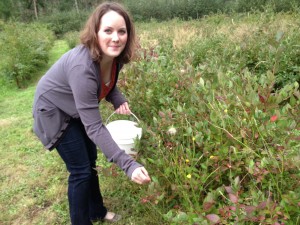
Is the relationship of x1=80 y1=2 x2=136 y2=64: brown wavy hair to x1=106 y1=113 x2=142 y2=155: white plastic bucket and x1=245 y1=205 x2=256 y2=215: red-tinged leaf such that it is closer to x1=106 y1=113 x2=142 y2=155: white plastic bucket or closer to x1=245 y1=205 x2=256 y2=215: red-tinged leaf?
x1=106 y1=113 x2=142 y2=155: white plastic bucket

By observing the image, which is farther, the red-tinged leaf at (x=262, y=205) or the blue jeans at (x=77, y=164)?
the blue jeans at (x=77, y=164)

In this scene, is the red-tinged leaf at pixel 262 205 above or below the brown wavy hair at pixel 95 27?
below

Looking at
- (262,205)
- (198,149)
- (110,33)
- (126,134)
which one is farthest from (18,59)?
(262,205)

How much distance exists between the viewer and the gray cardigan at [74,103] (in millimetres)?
1684

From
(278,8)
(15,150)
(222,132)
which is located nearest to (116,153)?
(222,132)

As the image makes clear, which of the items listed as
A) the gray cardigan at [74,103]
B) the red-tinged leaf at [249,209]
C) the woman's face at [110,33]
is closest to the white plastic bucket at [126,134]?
the gray cardigan at [74,103]

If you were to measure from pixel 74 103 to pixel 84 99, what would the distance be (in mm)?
286

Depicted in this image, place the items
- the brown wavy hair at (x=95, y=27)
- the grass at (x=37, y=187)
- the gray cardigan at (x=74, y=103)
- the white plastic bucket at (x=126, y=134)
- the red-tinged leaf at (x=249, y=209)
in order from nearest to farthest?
the red-tinged leaf at (x=249, y=209), the gray cardigan at (x=74, y=103), the brown wavy hair at (x=95, y=27), the white plastic bucket at (x=126, y=134), the grass at (x=37, y=187)

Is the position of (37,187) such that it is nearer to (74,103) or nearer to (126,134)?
(126,134)

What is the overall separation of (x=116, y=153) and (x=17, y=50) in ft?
29.3

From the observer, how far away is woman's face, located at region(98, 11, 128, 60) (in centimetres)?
184

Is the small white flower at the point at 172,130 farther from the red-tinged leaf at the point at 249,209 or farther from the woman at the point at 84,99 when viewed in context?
the red-tinged leaf at the point at 249,209

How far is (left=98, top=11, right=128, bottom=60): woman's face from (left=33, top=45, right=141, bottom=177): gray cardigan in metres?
0.11

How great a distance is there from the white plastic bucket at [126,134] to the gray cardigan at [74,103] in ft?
1.33
